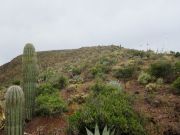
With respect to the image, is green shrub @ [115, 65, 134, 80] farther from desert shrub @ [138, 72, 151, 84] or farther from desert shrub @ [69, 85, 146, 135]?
desert shrub @ [69, 85, 146, 135]

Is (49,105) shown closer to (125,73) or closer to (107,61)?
(125,73)

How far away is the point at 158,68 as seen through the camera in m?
18.8

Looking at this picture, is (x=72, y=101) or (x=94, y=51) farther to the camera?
(x=94, y=51)

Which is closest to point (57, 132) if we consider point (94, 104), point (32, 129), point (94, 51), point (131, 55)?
point (32, 129)

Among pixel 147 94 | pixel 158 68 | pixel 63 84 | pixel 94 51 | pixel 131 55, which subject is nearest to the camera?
pixel 147 94

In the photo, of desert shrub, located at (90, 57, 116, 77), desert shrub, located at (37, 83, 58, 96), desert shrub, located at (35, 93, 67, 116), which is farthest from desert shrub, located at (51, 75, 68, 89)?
desert shrub, located at (35, 93, 67, 116)

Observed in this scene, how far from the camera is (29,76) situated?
16.3m

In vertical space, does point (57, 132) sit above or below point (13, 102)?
below

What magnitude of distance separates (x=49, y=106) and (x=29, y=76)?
3.79 feet

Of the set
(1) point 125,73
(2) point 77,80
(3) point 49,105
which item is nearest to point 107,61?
(2) point 77,80

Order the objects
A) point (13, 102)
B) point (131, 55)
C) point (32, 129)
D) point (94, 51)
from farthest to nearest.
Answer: point (94, 51), point (131, 55), point (32, 129), point (13, 102)

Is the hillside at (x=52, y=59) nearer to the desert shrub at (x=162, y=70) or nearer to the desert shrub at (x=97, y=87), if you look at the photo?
the desert shrub at (x=162, y=70)

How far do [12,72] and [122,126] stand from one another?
881 inches

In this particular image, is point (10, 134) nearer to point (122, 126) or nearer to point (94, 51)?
point (122, 126)
